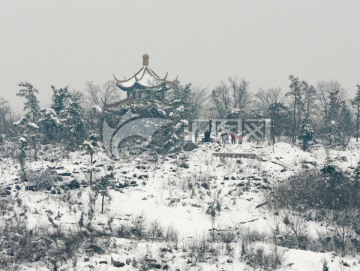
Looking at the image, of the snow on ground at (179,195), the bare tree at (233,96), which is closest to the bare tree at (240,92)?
the bare tree at (233,96)

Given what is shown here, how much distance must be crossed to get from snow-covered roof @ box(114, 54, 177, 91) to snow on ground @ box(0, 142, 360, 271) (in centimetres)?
1129

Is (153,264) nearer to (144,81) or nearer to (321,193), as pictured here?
(321,193)

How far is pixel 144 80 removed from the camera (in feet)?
131

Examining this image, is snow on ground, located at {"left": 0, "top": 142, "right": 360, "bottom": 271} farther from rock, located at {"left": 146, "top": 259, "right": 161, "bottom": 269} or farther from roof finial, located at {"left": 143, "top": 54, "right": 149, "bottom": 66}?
roof finial, located at {"left": 143, "top": 54, "right": 149, "bottom": 66}

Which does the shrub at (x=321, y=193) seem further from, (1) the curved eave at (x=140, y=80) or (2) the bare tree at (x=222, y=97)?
(2) the bare tree at (x=222, y=97)

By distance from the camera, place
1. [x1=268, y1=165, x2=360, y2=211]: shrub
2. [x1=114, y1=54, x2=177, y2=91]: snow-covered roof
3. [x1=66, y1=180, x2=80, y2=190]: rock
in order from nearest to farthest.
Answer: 1. [x1=268, y1=165, x2=360, y2=211]: shrub
2. [x1=66, y1=180, x2=80, y2=190]: rock
3. [x1=114, y1=54, x2=177, y2=91]: snow-covered roof

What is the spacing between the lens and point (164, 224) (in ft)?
63.0

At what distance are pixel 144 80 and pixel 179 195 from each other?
790 inches

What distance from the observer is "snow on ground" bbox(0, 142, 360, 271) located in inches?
588

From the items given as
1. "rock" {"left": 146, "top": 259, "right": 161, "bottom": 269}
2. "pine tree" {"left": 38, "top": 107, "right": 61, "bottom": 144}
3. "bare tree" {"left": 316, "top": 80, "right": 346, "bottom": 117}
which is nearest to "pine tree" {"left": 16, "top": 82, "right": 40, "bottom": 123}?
"pine tree" {"left": 38, "top": 107, "right": 61, "bottom": 144}

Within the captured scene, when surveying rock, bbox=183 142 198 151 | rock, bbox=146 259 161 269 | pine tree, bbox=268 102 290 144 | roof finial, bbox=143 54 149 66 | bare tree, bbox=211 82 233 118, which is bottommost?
rock, bbox=146 259 161 269

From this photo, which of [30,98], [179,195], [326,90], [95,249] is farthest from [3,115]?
[326,90]

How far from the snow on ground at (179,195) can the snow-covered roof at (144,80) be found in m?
11.3

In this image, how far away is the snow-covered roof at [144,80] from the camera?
3903cm
